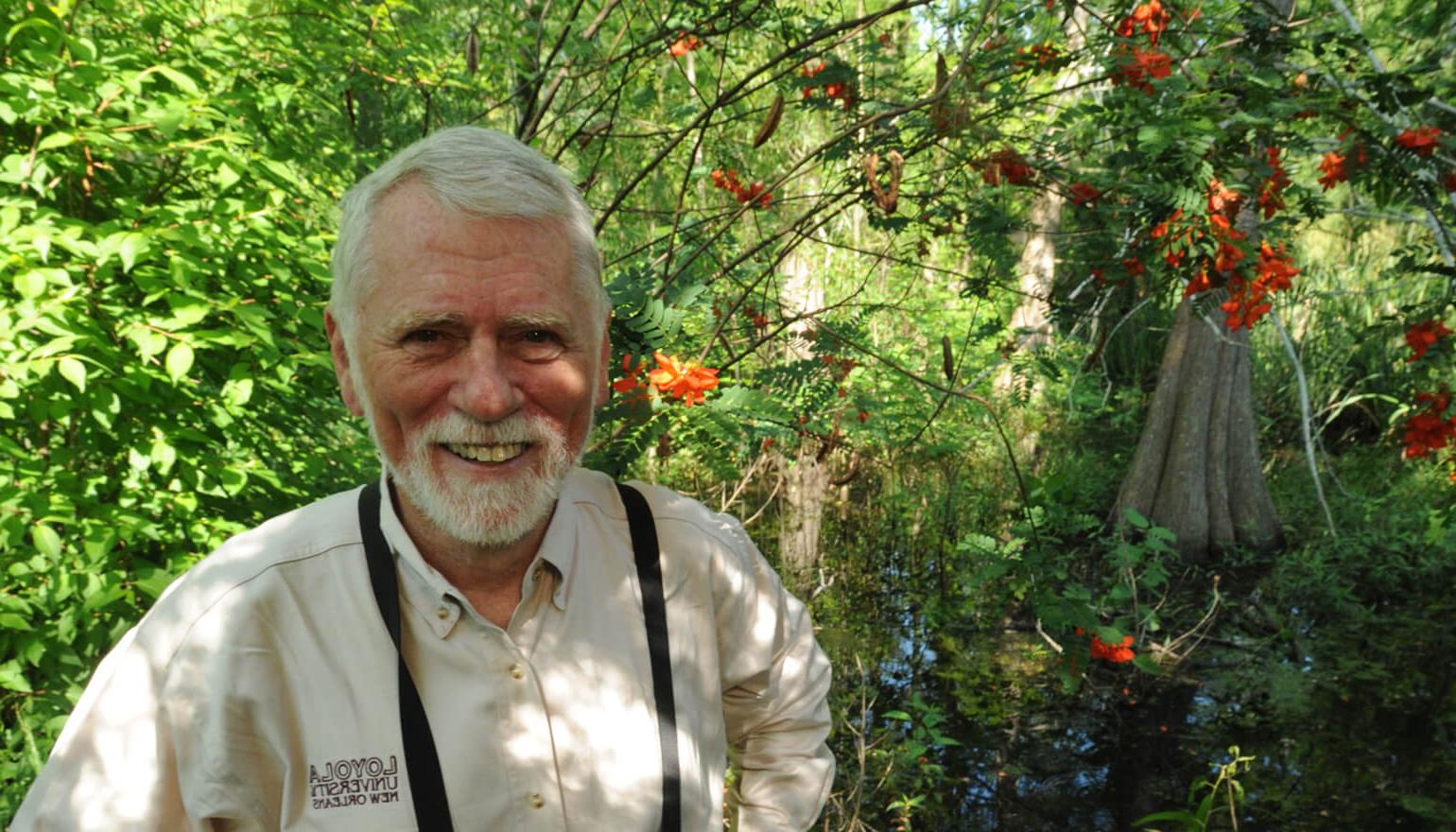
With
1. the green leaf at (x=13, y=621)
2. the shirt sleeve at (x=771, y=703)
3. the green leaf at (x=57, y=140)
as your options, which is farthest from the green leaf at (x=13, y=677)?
the shirt sleeve at (x=771, y=703)

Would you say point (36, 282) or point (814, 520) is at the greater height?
point (36, 282)

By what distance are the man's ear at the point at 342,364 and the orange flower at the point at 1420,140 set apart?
8.80 ft

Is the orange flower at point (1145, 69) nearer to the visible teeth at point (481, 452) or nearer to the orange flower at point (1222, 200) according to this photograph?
the orange flower at point (1222, 200)

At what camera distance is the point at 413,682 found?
118 cm

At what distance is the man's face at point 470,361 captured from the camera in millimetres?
1215

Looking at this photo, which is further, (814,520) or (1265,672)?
(814,520)

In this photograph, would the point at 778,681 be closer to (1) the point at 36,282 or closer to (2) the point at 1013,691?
(1) the point at 36,282

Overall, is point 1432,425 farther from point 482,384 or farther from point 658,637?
point 482,384

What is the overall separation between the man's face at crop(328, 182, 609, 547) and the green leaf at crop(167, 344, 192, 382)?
122cm

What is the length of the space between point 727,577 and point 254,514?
78.0 inches

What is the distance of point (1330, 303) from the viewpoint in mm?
10945

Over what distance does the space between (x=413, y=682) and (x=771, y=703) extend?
55 centimetres

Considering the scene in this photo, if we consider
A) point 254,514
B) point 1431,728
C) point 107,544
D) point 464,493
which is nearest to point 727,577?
point 464,493

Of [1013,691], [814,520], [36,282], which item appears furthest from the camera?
[814,520]
